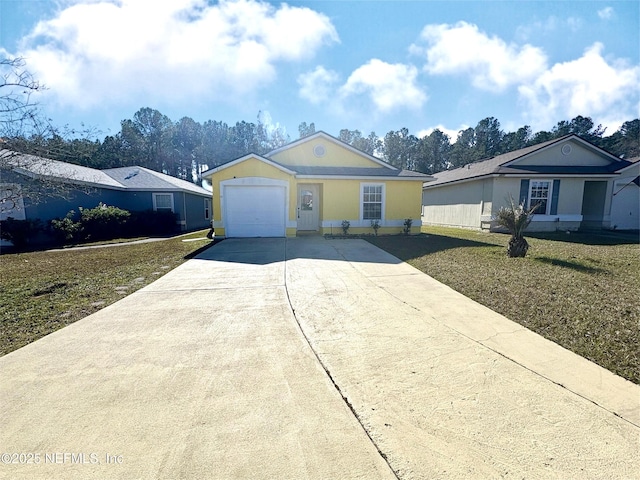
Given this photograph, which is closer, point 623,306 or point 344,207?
point 623,306

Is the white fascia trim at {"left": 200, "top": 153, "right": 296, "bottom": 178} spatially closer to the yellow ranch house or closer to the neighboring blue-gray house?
the yellow ranch house

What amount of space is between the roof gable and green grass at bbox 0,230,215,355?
263 inches

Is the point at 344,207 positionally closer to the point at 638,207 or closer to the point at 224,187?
the point at 224,187

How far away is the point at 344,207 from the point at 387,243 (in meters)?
3.08

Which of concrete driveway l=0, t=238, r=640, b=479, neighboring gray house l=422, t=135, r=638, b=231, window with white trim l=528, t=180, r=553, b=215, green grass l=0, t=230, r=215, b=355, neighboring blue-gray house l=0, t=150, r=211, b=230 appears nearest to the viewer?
concrete driveway l=0, t=238, r=640, b=479

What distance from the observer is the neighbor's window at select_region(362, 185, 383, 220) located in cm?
1362


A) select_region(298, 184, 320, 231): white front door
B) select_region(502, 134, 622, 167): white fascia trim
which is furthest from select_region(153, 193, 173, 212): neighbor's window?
select_region(502, 134, 622, 167): white fascia trim

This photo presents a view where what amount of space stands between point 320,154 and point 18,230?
42.3 ft

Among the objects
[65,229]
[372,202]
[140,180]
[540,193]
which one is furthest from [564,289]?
[140,180]

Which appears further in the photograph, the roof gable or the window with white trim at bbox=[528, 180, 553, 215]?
the window with white trim at bbox=[528, 180, 553, 215]

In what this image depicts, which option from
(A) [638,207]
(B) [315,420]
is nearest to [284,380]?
(B) [315,420]

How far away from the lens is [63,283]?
6.25 m

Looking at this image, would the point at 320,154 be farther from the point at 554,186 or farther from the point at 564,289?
the point at 554,186

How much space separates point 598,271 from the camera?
6.63 metres
